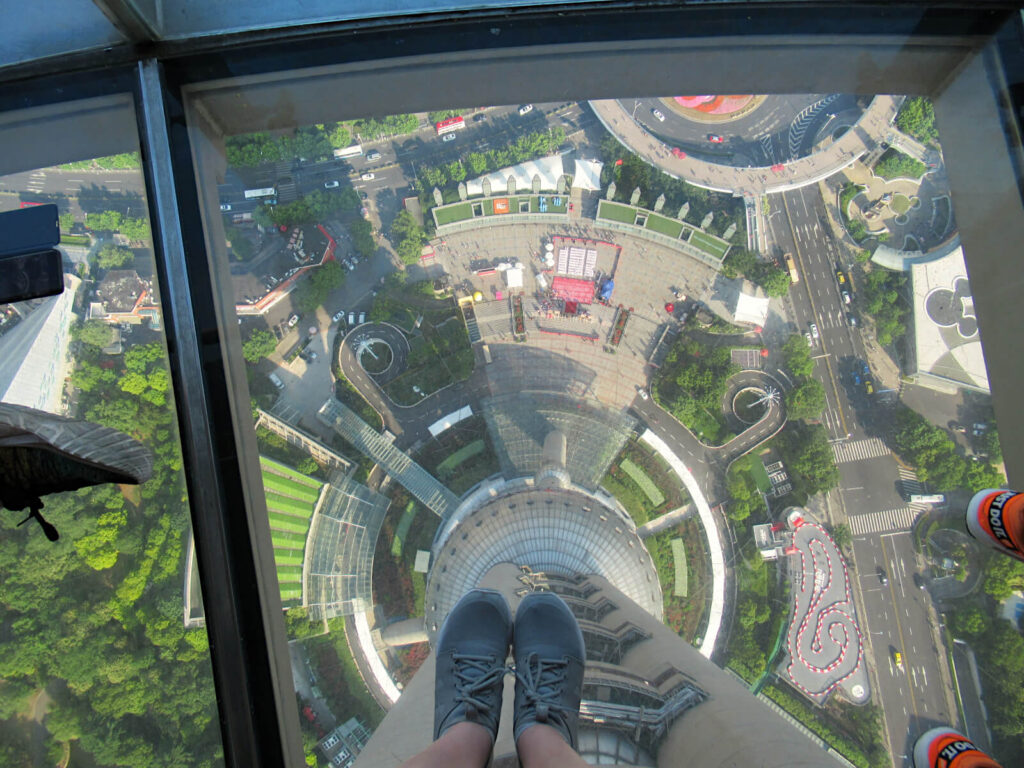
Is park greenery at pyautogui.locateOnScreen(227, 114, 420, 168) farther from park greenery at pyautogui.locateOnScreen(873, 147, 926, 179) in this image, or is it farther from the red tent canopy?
park greenery at pyautogui.locateOnScreen(873, 147, 926, 179)

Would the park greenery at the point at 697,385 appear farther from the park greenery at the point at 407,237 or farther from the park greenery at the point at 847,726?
the park greenery at the point at 407,237

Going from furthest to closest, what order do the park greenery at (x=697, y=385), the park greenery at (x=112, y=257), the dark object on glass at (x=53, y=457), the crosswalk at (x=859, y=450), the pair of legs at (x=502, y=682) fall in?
the park greenery at (x=697, y=385), the crosswalk at (x=859, y=450), the park greenery at (x=112, y=257), the pair of legs at (x=502, y=682), the dark object on glass at (x=53, y=457)

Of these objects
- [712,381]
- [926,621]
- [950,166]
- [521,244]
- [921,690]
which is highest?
[521,244]

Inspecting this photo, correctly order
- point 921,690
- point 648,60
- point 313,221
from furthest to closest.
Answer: point 313,221 → point 921,690 → point 648,60

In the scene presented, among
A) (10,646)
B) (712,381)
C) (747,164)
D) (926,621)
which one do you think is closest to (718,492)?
(712,381)

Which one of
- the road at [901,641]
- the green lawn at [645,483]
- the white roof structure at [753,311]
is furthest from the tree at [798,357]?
the green lawn at [645,483]

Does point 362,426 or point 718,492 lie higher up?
point 362,426

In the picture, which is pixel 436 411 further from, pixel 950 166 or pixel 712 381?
pixel 950 166
